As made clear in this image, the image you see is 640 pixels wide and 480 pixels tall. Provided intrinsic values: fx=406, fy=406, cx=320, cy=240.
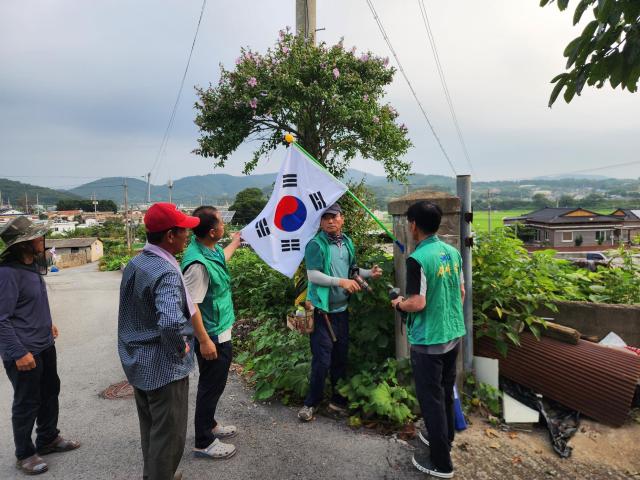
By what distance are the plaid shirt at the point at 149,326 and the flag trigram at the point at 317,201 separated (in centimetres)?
175

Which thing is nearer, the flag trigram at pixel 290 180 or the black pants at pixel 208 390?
the black pants at pixel 208 390

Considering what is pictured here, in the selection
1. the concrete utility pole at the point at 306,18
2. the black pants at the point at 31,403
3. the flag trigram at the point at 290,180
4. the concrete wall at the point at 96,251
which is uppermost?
the concrete utility pole at the point at 306,18

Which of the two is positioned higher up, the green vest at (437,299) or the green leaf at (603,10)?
the green leaf at (603,10)

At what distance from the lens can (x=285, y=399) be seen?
13.2 ft

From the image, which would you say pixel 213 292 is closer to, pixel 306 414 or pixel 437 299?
pixel 306 414

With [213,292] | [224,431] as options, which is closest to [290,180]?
[213,292]

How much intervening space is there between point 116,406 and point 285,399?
5.89ft

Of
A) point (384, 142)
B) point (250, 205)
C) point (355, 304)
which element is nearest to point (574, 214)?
point (250, 205)

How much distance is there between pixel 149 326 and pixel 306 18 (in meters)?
7.97

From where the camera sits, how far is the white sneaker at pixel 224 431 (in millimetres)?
3467

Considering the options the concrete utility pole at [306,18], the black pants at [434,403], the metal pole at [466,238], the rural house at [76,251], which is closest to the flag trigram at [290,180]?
the metal pole at [466,238]

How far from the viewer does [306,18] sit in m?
8.45

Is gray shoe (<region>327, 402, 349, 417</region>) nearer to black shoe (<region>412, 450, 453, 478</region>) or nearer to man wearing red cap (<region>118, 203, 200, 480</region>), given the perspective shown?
black shoe (<region>412, 450, 453, 478</region>)

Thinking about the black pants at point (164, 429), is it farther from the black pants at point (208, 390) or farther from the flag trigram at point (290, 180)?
the flag trigram at point (290, 180)
